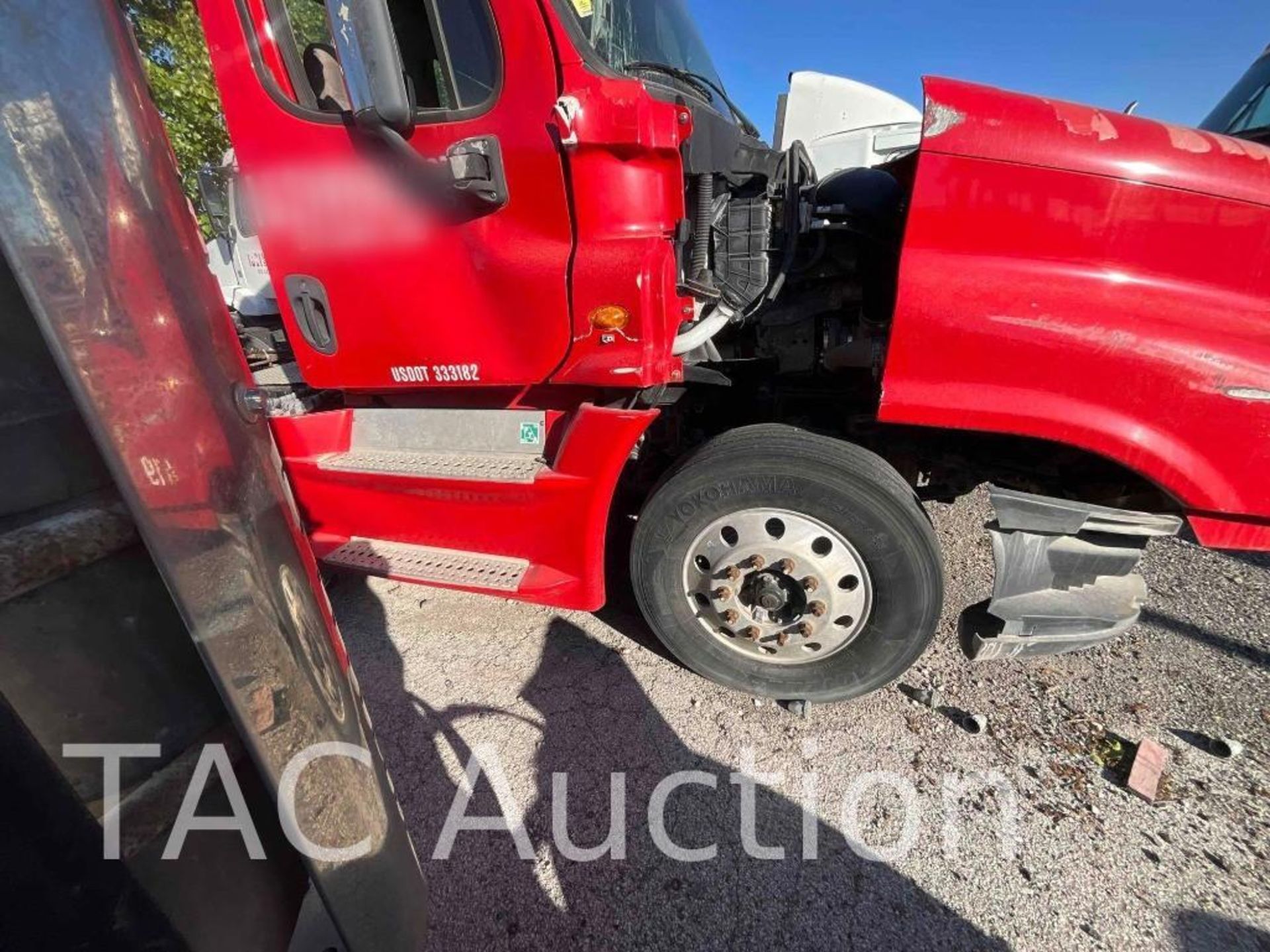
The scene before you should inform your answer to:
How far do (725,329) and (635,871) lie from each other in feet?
7.18

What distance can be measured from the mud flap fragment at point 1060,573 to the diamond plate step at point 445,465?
1.74m

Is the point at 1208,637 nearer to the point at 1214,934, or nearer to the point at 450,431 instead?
the point at 1214,934

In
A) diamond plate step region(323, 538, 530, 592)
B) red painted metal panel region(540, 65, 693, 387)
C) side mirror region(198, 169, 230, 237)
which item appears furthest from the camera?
side mirror region(198, 169, 230, 237)

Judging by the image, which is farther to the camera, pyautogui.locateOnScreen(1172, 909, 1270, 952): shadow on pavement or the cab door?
the cab door

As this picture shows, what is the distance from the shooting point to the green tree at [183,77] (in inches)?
324

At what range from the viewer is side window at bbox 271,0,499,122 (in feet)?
6.39

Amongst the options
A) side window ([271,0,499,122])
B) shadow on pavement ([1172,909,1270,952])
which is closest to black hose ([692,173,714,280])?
side window ([271,0,499,122])

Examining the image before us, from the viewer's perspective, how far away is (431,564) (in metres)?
2.55

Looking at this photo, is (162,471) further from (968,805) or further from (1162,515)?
(1162,515)

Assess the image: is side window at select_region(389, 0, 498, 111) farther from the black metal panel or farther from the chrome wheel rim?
the chrome wheel rim

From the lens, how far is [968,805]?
1.88m

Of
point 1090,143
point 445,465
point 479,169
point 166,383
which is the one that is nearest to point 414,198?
point 479,169

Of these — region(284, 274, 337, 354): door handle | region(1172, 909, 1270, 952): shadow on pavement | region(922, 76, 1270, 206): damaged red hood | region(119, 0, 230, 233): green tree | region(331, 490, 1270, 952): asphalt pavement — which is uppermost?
region(119, 0, 230, 233): green tree

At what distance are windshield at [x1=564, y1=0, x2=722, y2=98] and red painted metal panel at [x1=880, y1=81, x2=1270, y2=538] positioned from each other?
3.69ft
